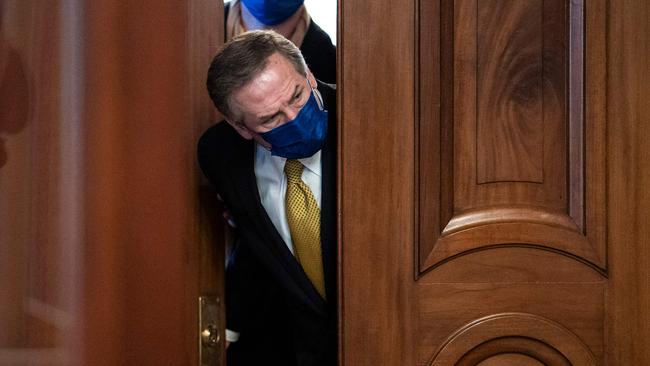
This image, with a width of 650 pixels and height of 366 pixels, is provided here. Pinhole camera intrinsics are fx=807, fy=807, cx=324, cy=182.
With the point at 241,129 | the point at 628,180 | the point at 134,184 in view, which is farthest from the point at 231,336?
the point at 134,184

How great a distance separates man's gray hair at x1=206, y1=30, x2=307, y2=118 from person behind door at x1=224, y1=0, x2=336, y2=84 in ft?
1.10

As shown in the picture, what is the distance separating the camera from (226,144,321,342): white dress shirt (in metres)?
1.48

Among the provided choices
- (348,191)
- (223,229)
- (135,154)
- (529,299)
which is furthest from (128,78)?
(223,229)

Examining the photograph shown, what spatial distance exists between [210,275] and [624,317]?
72 cm

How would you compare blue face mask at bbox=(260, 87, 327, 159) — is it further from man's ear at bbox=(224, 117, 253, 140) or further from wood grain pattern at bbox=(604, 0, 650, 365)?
wood grain pattern at bbox=(604, 0, 650, 365)

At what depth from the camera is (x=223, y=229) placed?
1.53 metres

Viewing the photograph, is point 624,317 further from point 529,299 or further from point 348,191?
point 348,191

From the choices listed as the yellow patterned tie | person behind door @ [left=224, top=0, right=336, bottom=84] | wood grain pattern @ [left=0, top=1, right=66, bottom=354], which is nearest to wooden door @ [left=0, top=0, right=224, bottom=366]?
wood grain pattern @ [left=0, top=1, right=66, bottom=354]

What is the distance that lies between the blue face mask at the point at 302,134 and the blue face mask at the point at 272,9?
41cm

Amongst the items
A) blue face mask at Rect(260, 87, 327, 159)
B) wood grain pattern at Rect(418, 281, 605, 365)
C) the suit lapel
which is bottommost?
wood grain pattern at Rect(418, 281, 605, 365)

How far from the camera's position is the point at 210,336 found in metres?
1.45

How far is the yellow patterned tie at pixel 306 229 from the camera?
146cm

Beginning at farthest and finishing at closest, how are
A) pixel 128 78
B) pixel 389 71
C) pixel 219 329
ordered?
1. pixel 219 329
2. pixel 389 71
3. pixel 128 78

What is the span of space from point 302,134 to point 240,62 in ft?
0.52
